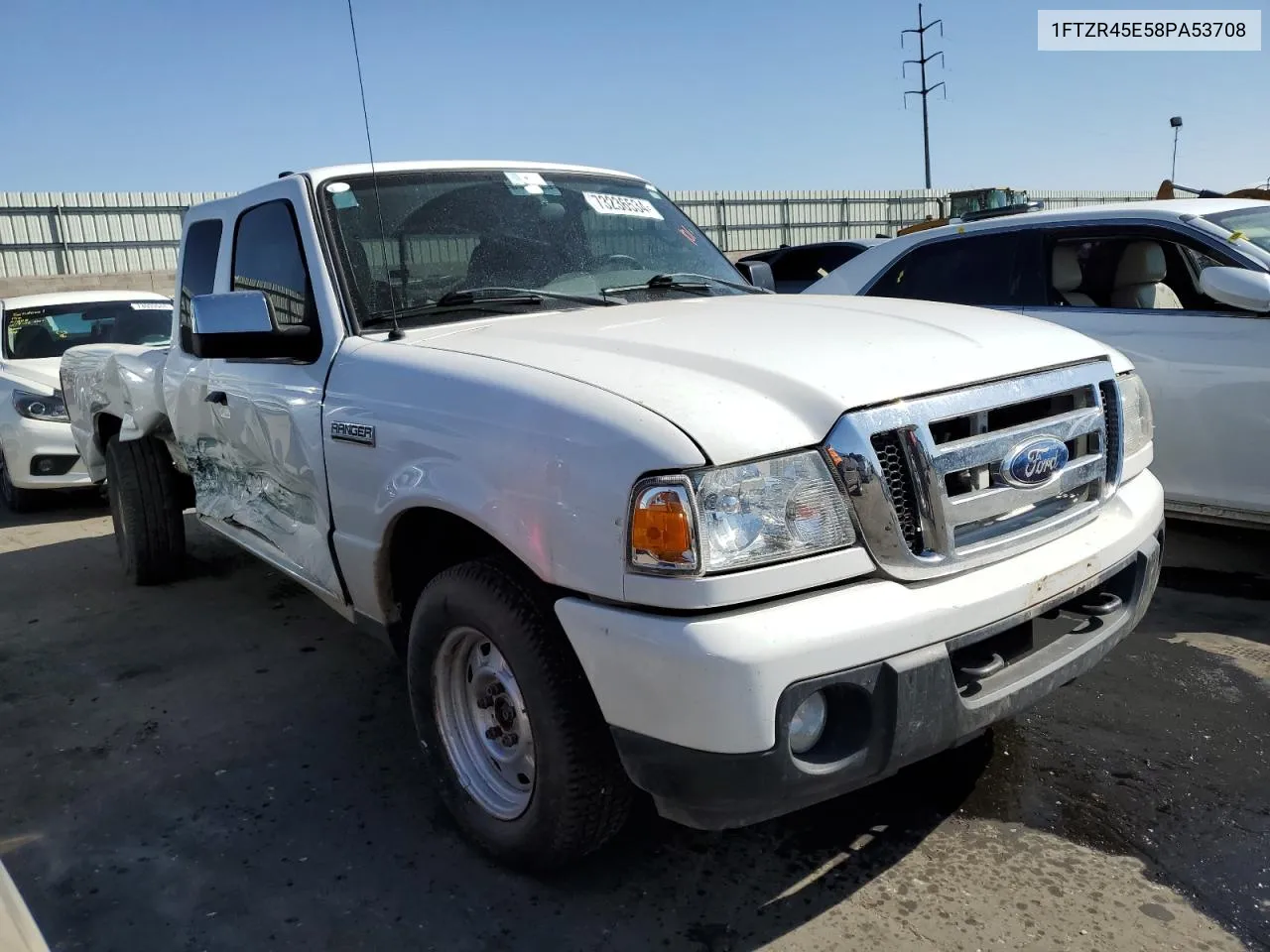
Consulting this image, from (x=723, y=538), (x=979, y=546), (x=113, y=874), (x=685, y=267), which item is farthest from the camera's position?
→ (x=685, y=267)

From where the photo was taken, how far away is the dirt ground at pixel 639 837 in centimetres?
239

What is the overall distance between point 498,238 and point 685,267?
0.76 metres

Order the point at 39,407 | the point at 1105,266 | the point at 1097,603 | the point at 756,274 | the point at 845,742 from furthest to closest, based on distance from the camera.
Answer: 1. the point at 39,407
2. the point at 1105,266
3. the point at 756,274
4. the point at 1097,603
5. the point at 845,742

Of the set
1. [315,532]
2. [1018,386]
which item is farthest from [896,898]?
[315,532]

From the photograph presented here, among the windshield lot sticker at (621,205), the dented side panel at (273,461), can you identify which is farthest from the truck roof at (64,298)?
the windshield lot sticker at (621,205)

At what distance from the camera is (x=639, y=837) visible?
2789mm

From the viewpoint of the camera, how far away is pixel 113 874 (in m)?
2.74

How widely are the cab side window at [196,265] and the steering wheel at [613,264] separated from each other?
1.69 metres

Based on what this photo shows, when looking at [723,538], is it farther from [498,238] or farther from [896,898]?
[498,238]

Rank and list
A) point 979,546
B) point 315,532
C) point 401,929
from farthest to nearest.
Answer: point 315,532, point 401,929, point 979,546

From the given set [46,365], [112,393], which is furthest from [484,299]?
[46,365]

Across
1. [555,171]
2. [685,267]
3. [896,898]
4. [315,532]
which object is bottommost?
[896,898]

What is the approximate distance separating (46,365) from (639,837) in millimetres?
Answer: 7105

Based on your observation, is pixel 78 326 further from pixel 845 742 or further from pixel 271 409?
pixel 845 742
